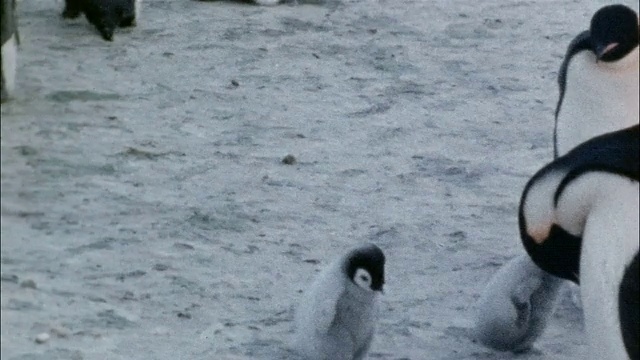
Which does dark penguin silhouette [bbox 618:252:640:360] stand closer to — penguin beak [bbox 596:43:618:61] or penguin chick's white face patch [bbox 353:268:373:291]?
penguin beak [bbox 596:43:618:61]

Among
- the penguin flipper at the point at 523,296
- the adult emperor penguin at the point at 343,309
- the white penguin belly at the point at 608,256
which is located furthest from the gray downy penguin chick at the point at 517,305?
the white penguin belly at the point at 608,256

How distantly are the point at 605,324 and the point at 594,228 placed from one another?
2.7 inches

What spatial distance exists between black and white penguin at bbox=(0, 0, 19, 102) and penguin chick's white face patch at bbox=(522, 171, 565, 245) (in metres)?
0.45

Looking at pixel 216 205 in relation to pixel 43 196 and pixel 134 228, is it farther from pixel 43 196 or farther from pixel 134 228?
pixel 43 196

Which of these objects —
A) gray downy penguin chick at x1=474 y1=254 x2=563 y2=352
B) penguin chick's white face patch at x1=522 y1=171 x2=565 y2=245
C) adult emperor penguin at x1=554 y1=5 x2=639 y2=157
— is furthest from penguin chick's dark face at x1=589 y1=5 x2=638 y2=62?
gray downy penguin chick at x1=474 y1=254 x2=563 y2=352

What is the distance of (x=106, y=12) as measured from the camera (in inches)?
52.2

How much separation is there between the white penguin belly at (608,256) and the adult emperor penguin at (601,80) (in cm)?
6

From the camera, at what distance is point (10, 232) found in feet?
1.19

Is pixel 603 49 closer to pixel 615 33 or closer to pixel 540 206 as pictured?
pixel 615 33

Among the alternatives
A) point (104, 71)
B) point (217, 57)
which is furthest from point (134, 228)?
point (217, 57)

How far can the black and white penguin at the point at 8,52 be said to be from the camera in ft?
1.37

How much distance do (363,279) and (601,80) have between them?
29cm

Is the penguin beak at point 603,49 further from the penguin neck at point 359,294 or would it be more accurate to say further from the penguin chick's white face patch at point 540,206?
the penguin neck at point 359,294

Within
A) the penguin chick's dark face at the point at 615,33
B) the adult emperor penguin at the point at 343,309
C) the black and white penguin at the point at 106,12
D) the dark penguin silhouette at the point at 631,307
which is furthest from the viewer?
the black and white penguin at the point at 106,12
